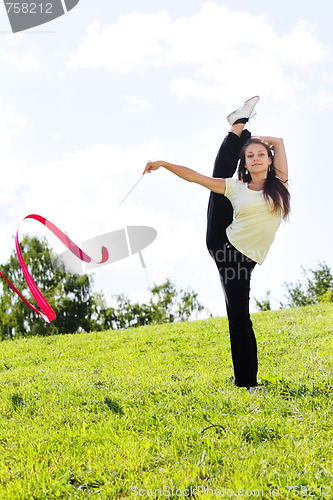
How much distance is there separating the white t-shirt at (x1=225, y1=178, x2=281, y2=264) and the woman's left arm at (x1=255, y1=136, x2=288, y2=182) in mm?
310

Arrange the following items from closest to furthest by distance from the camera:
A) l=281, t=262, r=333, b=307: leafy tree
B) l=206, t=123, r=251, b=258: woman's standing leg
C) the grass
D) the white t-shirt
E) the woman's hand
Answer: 1. the grass
2. the woman's hand
3. the white t-shirt
4. l=206, t=123, r=251, b=258: woman's standing leg
5. l=281, t=262, r=333, b=307: leafy tree

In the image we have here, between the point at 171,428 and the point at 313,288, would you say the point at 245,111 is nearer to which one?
the point at 171,428

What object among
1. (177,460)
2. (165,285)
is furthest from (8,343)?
(165,285)

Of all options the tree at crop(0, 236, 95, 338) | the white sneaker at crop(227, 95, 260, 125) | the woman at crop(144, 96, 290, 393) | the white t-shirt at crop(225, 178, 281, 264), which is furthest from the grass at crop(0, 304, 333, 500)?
the tree at crop(0, 236, 95, 338)

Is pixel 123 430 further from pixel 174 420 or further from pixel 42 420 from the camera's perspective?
pixel 42 420

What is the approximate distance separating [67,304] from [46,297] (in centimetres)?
140

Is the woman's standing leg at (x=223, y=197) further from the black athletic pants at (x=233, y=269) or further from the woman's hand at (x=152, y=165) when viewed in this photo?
the woman's hand at (x=152, y=165)

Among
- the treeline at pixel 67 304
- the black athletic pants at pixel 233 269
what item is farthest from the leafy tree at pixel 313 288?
the black athletic pants at pixel 233 269

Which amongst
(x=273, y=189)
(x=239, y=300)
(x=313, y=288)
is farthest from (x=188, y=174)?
(x=313, y=288)

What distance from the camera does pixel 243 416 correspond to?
14.1 feet

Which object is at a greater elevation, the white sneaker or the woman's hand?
the white sneaker

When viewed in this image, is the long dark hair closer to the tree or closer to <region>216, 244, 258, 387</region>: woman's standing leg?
<region>216, 244, 258, 387</region>: woman's standing leg

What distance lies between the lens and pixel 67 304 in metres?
25.1

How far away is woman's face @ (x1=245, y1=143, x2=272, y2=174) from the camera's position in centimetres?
489
